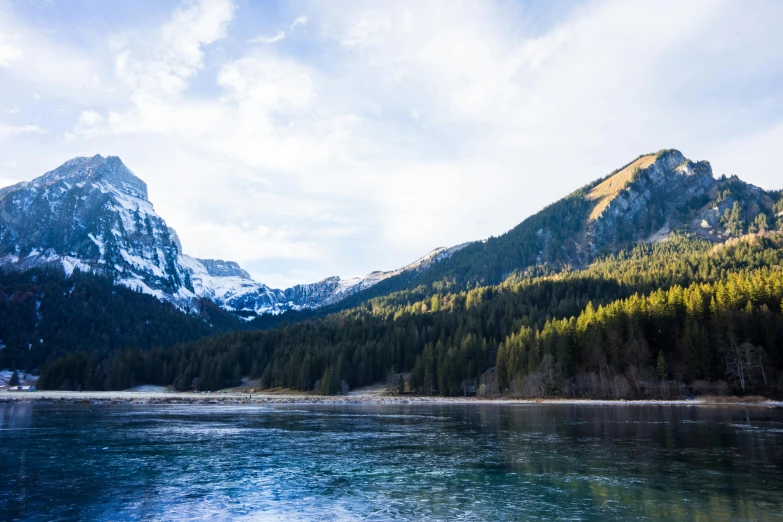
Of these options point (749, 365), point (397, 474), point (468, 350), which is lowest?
point (397, 474)

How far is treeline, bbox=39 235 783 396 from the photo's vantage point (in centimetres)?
10400

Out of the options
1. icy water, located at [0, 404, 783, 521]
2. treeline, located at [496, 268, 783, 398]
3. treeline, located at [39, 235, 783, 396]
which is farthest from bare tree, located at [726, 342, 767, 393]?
icy water, located at [0, 404, 783, 521]

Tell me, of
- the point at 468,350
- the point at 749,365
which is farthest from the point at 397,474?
the point at 468,350

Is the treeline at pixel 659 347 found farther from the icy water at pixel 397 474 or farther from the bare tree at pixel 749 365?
the icy water at pixel 397 474

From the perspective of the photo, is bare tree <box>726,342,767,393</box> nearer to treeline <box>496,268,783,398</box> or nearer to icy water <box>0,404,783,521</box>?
treeline <box>496,268,783,398</box>

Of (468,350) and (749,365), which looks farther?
(468,350)

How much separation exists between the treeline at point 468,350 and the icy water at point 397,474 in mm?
58843

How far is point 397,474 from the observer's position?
1074 inches

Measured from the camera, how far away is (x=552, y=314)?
506 feet

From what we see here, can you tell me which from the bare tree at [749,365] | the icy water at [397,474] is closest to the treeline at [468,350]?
the bare tree at [749,365]

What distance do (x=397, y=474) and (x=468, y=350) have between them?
10772cm

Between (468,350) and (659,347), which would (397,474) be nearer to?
(659,347)

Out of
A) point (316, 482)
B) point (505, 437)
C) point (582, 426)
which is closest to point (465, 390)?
point (582, 426)

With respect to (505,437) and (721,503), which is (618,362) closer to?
(505,437)
